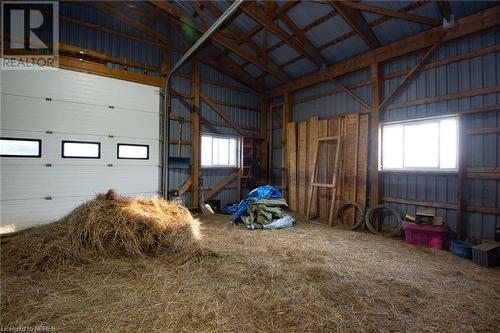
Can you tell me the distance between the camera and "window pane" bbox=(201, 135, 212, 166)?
7.44m

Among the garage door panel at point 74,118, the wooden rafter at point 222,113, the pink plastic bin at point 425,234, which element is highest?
the wooden rafter at point 222,113

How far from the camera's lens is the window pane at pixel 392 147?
5094mm

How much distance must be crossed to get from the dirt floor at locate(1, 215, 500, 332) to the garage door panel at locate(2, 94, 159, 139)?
139 inches

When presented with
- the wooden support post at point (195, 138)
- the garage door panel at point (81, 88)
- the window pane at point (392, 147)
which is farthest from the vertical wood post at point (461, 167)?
the garage door panel at point (81, 88)

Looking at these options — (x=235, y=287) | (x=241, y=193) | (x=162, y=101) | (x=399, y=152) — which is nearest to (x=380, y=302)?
(x=235, y=287)

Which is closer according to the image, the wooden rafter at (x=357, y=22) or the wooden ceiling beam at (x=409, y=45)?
the wooden ceiling beam at (x=409, y=45)

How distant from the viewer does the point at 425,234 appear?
4270mm

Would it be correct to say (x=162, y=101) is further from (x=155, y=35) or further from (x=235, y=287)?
(x=235, y=287)

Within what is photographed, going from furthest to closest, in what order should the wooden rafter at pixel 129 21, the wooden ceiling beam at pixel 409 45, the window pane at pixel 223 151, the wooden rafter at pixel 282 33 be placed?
1. the window pane at pixel 223 151
2. the wooden rafter at pixel 129 21
3. the wooden rafter at pixel 282 33
4. the wooden ceiling beam at pixel 409 45

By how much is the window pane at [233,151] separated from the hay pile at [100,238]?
4.30 meters

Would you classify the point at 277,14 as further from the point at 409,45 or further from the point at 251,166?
the point at 251,166

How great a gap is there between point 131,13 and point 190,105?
2.64 metres

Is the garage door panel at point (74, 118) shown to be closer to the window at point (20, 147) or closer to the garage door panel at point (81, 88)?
the garage door panel at point (81, 88)

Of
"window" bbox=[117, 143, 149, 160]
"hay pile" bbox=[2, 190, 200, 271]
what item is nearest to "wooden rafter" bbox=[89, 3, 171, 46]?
"window" bbox=[117, 143, 149, 160]
